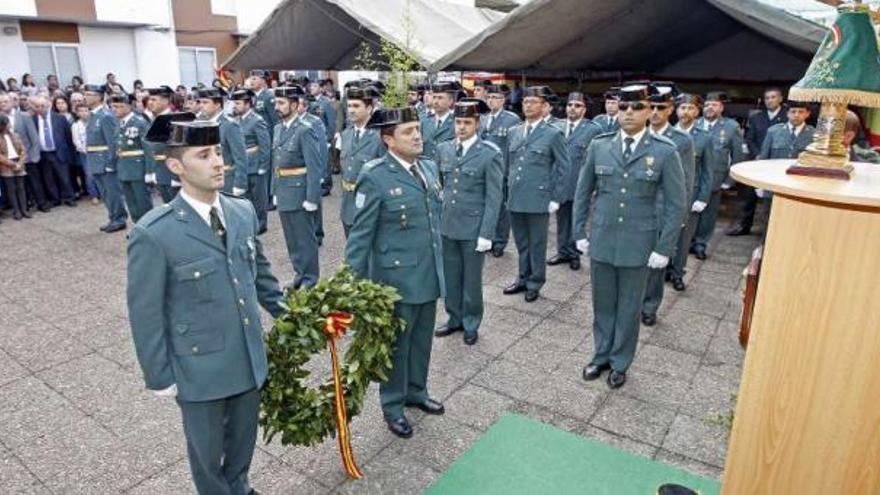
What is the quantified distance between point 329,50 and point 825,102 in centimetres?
1135

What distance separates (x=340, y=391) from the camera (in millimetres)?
3385

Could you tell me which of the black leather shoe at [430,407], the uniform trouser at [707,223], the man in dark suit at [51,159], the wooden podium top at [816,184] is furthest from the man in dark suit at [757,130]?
the man in dark suit at [51,159]

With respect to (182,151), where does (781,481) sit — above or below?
below

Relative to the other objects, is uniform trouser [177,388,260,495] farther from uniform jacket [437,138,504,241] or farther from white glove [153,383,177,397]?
uniform jacket [437,138,504,241]

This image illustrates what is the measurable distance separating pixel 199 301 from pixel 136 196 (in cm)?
706

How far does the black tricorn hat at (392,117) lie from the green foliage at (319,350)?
3.12 feet

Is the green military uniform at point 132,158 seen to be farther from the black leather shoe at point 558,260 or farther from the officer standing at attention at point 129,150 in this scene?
the black leather shoe at point 558,260

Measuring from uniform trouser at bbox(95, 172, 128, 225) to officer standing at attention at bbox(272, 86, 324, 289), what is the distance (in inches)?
Answer: 156

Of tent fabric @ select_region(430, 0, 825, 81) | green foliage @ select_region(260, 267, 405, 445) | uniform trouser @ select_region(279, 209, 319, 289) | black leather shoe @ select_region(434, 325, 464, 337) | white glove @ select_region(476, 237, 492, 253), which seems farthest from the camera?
tent fabric @ select_region(430, 0, 825, 81)

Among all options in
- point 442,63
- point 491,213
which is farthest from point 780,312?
point 442,63

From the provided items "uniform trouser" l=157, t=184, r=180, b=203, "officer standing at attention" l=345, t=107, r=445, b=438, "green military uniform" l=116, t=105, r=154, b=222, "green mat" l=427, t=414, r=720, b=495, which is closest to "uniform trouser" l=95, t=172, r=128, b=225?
"green military uniform" l=116, t=105, r=154, b=222

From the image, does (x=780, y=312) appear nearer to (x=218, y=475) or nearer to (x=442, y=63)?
(x=218, y=475)

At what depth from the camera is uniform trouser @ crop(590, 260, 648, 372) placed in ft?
14.8

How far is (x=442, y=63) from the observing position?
793cm
